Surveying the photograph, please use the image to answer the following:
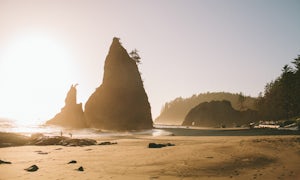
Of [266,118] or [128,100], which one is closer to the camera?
[128,100]

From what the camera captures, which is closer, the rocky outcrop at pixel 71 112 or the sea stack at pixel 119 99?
the sea stack at pixel 119 99

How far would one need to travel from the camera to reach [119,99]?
8250 centimetres

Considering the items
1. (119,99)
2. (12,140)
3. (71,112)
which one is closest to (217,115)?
(119,99)

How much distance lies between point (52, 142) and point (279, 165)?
2279 centimetres

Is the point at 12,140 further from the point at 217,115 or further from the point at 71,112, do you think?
the point at 217,115

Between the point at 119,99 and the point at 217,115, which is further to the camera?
the point at 217,115

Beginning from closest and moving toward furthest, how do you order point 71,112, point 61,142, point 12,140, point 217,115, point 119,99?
point 61,142 < point 12,140 < point 119,99 < point 71,112 < point 217,115

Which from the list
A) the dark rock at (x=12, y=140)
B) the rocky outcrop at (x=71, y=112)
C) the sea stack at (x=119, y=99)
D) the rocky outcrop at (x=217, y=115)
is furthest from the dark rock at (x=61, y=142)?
the rocky outcrop at (x=217, y=115)

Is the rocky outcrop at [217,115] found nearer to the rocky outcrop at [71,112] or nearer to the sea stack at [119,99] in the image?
the sea stack at [119,99]

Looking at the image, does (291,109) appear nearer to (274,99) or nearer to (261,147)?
(274,99)

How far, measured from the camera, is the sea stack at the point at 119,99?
8131 cm

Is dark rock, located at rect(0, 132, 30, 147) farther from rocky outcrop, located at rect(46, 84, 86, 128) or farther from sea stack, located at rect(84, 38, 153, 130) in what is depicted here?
rocky outcrop, located at rect(46, 84, 86, 128)

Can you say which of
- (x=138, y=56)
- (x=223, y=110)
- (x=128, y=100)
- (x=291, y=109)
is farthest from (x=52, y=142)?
(x=223, y=110)

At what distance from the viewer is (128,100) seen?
83125mm
